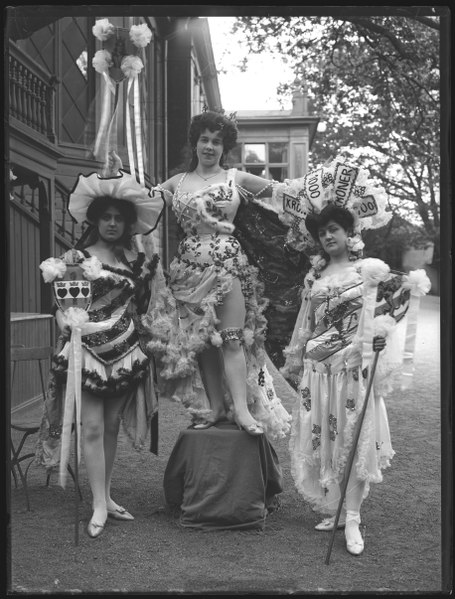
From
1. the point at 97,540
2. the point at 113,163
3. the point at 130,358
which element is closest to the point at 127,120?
the point at 113,163

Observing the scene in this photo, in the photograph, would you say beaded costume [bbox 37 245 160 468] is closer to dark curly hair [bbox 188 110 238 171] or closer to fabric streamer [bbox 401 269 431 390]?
dark curly hair [bbox 188 110 238 171]

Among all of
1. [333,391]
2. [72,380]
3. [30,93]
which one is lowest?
[333,391]

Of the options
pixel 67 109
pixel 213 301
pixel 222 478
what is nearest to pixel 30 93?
pixel 67 109

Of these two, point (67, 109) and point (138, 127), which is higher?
point (67, 109)

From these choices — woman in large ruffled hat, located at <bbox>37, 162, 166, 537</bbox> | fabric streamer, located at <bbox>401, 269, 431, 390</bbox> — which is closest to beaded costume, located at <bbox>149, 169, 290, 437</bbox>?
woman in large ruffled hat, located at <bbox>37, 162, 166, 537</bbox>

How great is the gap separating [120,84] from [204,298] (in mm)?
1357

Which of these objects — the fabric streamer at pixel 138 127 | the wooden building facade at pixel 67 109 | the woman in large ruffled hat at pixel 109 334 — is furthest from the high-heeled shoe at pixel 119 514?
the fabric streamer at pixel 138 127

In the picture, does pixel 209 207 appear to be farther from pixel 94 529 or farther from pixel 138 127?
pixel 94 529

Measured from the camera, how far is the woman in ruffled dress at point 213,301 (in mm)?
4285

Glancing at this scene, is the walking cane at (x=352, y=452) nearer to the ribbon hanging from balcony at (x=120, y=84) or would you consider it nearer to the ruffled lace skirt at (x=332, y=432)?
the ruffled lace skirt at (x=332, y=432)

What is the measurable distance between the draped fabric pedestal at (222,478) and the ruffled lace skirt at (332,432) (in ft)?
0.78

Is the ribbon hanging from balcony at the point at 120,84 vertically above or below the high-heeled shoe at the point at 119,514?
above

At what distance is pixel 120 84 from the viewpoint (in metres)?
4.46

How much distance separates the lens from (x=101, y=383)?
4.04m
